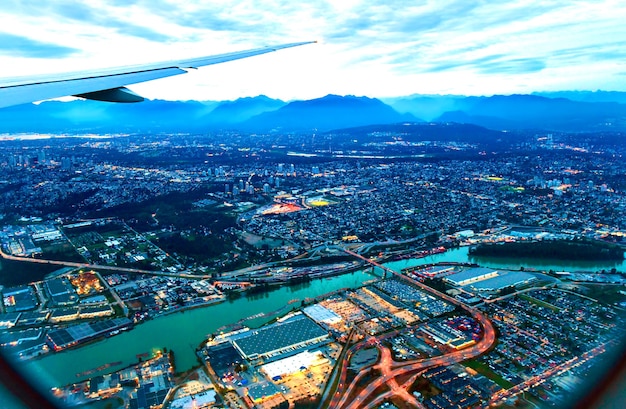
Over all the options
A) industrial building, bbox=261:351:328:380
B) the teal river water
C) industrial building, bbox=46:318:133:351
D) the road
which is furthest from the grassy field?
Answer: the road

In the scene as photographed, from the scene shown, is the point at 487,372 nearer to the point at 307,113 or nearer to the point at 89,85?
the point at 89,85

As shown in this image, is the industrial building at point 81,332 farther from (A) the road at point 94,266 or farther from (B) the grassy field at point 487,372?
(B) the grassy field at point 487,372

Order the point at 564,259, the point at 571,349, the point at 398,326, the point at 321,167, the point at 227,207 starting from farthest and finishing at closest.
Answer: the point at 321,167 < the point at 227,207 < the point at 564,259 < the point at 398,326 < the point at 571,349

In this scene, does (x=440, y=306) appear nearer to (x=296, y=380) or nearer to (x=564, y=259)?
(x=296, y=380)

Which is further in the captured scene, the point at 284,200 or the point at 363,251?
the point at 284,200

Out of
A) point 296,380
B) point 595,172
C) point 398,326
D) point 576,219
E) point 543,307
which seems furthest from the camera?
point 595,172

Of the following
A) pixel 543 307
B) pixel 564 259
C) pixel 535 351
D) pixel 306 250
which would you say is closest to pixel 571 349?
pixel 535 351
